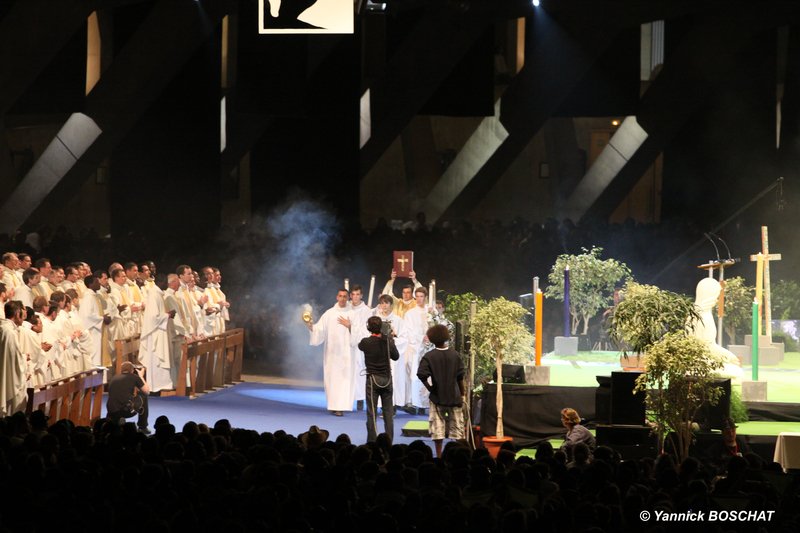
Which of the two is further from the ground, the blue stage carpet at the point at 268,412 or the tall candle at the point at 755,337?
the tall candle at the point at 755,337

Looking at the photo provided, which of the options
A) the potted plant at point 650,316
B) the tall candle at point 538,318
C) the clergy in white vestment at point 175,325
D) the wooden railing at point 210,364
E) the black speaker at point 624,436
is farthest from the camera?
the clergy in white vestment at point 175,325

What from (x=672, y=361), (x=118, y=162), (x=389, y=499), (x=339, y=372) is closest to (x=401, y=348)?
(x=339, y=372)

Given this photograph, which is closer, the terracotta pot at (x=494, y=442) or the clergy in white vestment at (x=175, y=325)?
the terracotta pot at (x=494, y=442)

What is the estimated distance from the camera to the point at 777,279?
72.8ft

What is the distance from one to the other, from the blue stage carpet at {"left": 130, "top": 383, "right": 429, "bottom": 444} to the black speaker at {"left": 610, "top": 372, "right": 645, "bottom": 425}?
2948 mm

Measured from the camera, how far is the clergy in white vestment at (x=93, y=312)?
58.6 ft

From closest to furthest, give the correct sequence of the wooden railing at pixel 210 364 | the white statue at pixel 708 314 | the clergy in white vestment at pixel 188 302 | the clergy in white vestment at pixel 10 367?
the clergy in white vestment at pixel 10 367, the white statue at pixel 708 314, the wooden railing at pixel 210 364, the clergy in white vestment at pixel 188 302

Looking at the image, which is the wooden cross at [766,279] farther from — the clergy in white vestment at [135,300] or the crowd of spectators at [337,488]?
the clergy in white vestment at [135,300]

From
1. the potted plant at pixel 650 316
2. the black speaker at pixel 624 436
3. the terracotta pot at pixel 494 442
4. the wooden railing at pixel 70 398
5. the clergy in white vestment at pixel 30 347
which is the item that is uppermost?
the potted plant at pixel 650 316

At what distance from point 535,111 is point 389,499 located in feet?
63.1

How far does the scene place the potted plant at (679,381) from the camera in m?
11.0

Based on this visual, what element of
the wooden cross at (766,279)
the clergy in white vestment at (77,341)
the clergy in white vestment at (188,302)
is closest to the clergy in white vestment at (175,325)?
the clergy in white vestment at (188,302)

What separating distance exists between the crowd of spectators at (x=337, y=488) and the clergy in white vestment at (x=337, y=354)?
7256 millimetres

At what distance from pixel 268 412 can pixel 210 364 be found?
95.3 inches
